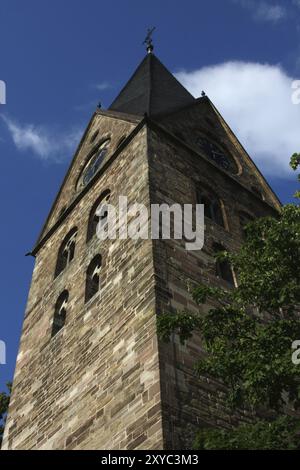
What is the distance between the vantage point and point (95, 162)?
19.4m

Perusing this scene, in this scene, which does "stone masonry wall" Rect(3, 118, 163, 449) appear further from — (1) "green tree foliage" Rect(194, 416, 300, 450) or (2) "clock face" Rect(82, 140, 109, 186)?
(2) "clock face" Rect(82, 140, 109, 186)

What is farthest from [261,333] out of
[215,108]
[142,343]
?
[215,108]

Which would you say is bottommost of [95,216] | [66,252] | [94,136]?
[66,252]

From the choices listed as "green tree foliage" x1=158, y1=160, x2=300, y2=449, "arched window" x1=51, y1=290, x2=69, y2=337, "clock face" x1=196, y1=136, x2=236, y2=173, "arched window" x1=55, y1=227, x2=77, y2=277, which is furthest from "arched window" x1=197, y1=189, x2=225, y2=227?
"green tree foliage" x1=158, y1=160, x2=300, y2=449

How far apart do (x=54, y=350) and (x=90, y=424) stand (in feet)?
10.3

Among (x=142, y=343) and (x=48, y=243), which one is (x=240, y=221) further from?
(x=142, y=343)

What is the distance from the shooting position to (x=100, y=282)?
1272 cm

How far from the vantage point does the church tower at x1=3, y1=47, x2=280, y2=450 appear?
9141 mm

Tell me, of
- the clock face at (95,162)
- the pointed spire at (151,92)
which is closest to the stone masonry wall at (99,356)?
the clock face at (95,162)

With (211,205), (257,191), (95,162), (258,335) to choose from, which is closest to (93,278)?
(211,205)

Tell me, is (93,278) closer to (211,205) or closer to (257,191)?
(211,205)

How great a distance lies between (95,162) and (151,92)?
4.08m

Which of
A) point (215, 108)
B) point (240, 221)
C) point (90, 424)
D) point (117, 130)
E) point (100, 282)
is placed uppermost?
point (215, 108)

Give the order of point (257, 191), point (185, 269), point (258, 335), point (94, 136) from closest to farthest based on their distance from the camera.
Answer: point (258, 335), point (185, 269), point (257, 191), point (94, 136)
